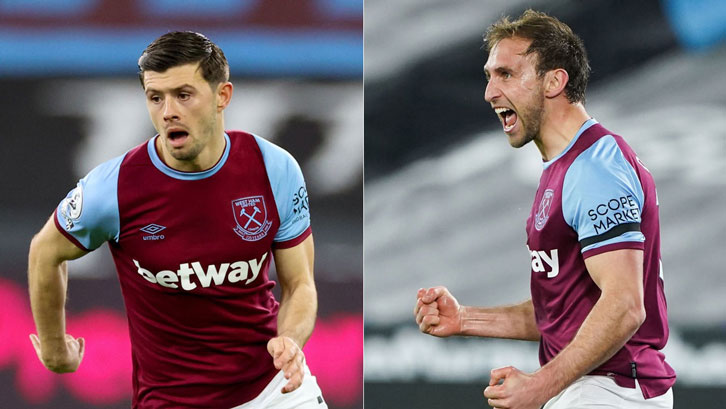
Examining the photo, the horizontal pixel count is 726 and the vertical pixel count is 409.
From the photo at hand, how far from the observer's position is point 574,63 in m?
2.63

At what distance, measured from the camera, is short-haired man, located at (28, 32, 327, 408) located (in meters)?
2.66

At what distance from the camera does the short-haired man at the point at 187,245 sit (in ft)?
8.73

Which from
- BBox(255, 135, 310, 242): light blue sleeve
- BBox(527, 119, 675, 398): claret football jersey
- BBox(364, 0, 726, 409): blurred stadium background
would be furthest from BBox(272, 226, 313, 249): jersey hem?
BBox(364, 0, 726, 409): blurred stadium background

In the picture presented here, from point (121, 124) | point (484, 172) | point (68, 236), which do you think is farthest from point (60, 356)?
point (484, 172)

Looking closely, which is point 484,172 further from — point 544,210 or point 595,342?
point 595,342

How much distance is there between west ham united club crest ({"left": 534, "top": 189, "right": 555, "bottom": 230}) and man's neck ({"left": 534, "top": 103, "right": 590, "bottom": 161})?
16 centimetres

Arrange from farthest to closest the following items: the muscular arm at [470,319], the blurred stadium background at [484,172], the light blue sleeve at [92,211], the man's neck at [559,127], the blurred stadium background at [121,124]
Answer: the blurred stadium background at [121,124] → the blurred stadium background at [484,172] → the muscular arm at [470,319] → the light blue sleeve at [92,211] → the man's neck at [559,127]

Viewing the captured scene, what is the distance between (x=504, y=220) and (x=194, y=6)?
Answer: 6.13ft

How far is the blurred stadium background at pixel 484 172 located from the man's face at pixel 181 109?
183 cm

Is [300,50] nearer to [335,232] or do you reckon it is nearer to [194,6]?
[194,6]

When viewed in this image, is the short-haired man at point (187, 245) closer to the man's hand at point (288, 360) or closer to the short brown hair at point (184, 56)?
the short brown hair at point (184, 56)

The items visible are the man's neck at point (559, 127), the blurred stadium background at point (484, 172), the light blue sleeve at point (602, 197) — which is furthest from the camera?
the blurred stadium background at point (484, 172)

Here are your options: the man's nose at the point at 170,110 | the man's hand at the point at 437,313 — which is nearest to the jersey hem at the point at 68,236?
the man's nose at the point at 170,110

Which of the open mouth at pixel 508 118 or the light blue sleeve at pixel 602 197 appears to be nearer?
the light blue sleeve at pixel 602 197
